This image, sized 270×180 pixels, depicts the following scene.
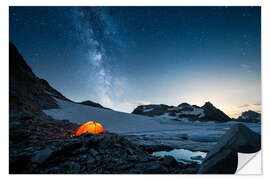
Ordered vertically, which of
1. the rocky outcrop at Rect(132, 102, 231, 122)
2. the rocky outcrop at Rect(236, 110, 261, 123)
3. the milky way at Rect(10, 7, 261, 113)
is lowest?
the rocky outcrop at Rect(132, 102, 231, 122)

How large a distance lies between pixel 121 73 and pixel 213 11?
3226 mm

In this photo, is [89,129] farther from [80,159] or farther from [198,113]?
[198,113]

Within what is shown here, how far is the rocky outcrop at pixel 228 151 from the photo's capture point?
2.16 metres

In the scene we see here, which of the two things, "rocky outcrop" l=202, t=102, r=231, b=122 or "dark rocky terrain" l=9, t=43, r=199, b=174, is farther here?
"rocky outcrop" l=202, t=102, r=231, b=122

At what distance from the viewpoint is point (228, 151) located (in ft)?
7.06

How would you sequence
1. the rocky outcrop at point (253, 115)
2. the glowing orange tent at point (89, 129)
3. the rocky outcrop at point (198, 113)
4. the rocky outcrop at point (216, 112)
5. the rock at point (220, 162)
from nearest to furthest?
the rock at point (220, 162) → the rocky outcrop at point (253, 115) → the glowing orange tent at point (89, 129) → the rocky outcrop at point (216, 112) → the rocky outcrop at point (198, 113)

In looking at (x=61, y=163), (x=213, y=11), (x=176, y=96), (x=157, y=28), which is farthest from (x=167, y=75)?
(x=61, y=163)

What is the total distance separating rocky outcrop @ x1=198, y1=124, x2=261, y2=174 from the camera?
84.9 inches

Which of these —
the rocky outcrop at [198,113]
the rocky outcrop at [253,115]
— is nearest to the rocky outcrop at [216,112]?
the rocky outcrop at [198,113]

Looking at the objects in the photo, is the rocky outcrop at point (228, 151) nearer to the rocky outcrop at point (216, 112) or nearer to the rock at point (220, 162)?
the rock at point (220, 162)

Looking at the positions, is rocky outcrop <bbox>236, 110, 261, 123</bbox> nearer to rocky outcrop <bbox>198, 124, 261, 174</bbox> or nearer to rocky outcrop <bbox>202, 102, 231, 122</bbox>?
rocky outcrop <bbox>202, 102, 231, 122</bbox>

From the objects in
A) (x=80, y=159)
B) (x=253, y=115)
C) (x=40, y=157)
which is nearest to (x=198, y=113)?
(x=253, y=115)

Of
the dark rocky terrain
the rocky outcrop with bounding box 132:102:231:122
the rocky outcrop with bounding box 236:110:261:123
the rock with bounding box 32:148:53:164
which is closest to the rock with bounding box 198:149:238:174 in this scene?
the dark rocky terrain

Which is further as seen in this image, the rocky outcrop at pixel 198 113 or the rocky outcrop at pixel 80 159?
the rocky outcrop at pixel 198 113
